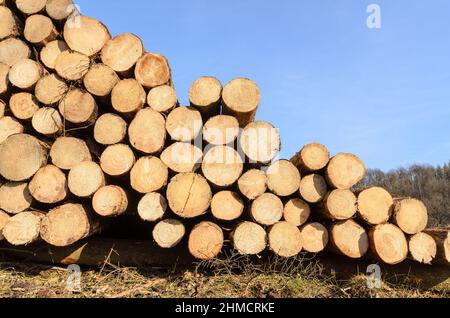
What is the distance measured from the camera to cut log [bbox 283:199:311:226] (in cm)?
355

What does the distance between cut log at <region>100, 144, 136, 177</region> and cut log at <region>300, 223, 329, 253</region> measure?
5.76 feet

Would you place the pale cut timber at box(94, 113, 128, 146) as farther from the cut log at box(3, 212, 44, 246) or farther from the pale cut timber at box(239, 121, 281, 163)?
the pale cut timber at box(239, 121, 281, 163)

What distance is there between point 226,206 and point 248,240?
364mm

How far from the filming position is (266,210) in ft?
11.3

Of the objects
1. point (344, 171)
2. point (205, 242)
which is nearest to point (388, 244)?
point (344, 171)

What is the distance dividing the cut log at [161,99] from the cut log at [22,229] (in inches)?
61.8

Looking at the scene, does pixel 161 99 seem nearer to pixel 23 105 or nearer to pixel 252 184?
pixel 252 184

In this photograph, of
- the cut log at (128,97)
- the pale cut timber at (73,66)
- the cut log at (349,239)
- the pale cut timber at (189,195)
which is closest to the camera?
the pale cut timber at (189,195)

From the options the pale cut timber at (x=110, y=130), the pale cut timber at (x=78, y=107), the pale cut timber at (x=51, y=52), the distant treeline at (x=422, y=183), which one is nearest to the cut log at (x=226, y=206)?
the pale cut timber at (x=110, y=130)

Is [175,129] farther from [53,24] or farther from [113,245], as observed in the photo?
[53,24]

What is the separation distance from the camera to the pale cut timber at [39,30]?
4031mm

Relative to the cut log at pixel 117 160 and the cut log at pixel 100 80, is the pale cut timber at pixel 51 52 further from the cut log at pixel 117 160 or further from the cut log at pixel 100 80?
→ the cut log at pixel 117 160
